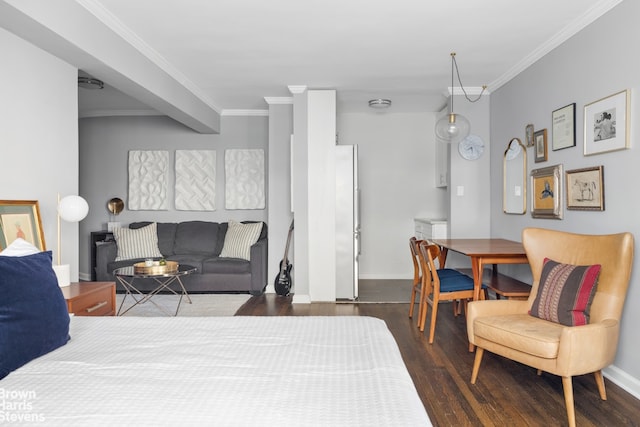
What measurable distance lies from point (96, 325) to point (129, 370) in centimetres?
68

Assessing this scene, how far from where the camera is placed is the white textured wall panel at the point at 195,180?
21.3 feet

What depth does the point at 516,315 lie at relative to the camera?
2.95m

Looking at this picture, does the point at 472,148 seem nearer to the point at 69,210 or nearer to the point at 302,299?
the point at 302,299

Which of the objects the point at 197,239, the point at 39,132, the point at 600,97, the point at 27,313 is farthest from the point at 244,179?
the point at 27,313

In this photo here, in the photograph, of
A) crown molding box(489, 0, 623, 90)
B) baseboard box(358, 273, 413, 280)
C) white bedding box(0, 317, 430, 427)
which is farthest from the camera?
baseboard box(358, 273, 413, 280)

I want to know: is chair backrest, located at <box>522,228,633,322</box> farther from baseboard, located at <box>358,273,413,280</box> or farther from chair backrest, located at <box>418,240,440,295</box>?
baseboard, located at <box>358,273,413,280</box>

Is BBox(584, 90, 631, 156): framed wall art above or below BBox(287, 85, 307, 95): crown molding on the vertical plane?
below

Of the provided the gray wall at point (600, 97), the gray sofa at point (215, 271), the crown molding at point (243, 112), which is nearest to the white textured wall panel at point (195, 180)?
the crown molding at point (243, 112)

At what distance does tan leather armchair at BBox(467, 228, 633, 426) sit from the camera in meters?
2.34

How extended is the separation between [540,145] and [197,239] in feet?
14.4

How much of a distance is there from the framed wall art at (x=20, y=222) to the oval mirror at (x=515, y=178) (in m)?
4.08

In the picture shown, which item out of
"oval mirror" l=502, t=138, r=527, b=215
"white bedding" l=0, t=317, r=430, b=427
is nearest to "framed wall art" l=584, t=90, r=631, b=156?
"oval mirror" l=502, t=138, r=527, b=215

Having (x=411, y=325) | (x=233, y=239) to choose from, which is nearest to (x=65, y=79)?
(x=233, y=239)

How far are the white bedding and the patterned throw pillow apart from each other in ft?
4.51
